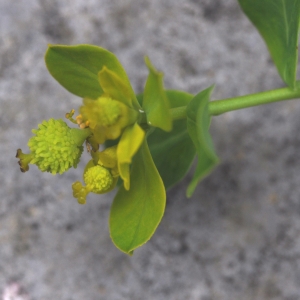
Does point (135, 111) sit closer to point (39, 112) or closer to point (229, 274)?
point (39, 112)

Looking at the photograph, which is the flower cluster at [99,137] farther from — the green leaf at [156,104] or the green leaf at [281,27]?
the green leaf at [281,27]

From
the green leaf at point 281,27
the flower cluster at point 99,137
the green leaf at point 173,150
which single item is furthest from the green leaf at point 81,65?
the green leaf at point 281,27

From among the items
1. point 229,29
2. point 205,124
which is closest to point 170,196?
point 229,29

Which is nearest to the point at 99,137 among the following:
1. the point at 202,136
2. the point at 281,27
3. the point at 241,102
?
the point at 202,136

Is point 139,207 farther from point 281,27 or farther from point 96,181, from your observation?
point 281,27

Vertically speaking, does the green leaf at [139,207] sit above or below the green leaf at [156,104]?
below

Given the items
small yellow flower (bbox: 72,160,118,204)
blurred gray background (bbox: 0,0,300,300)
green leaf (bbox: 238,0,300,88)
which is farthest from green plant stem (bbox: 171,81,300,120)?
blurred gray background (bbox: 0,0,300,300)
